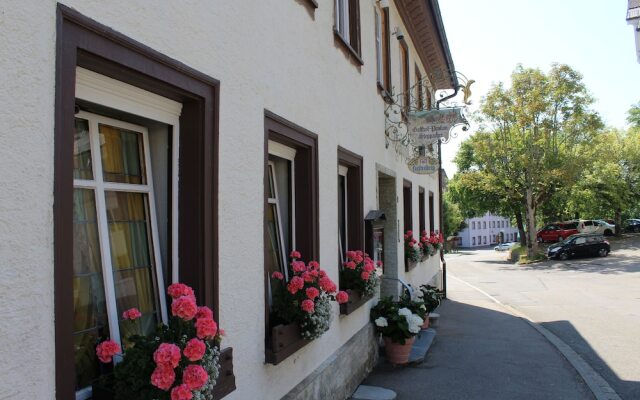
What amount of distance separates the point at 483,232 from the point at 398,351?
265ft

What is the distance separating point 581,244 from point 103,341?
115ft

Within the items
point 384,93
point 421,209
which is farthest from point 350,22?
point 421,209

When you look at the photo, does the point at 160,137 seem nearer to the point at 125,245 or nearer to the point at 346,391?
the point at 125,245

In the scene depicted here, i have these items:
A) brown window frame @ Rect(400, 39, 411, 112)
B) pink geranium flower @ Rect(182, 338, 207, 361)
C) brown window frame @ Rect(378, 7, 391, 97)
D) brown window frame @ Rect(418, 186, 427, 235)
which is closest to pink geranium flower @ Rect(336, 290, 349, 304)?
pink geranium flower @ Rect(182, 338, 207, 361)

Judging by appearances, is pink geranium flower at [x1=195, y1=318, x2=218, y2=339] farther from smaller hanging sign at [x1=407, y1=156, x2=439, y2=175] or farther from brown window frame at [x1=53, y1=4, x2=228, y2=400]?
smaller hanging sign at [x1=407, y1=156, x2=439, y2=175]

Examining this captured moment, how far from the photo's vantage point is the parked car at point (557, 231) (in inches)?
1644

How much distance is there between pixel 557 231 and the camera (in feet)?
139

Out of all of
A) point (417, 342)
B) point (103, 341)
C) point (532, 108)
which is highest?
point (532, 108)

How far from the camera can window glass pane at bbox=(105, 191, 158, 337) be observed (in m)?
2.68

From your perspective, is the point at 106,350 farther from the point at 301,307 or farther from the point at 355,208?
the point at 355,208

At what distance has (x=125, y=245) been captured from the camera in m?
2.75

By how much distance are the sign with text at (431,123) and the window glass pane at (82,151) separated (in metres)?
6.40

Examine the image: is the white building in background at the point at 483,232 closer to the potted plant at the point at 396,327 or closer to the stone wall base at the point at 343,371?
the potted plant at the point at 396,327

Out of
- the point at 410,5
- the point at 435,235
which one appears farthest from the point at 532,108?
the point at 410,5
